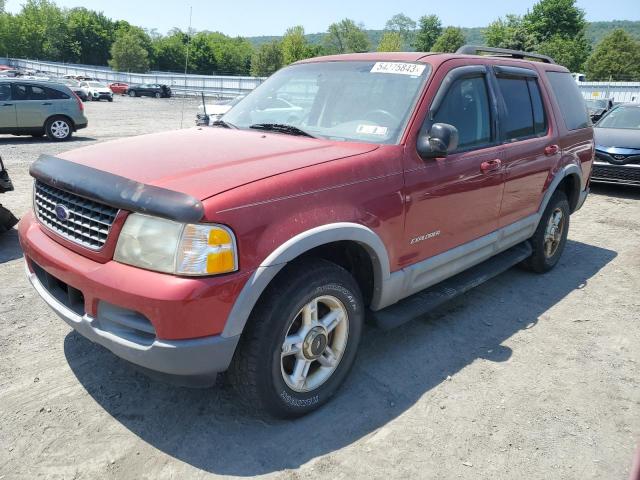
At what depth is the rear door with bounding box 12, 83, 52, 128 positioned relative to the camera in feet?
45.4

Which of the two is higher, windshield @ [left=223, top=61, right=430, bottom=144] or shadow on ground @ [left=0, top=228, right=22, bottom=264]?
windshield @ [left=223, top=61, right=430, bottom=144]

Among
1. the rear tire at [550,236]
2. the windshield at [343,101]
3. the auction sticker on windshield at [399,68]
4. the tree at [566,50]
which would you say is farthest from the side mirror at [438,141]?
the tree at [566,50]

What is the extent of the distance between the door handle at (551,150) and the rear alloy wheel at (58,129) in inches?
541

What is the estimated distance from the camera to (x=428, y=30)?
4331 inches

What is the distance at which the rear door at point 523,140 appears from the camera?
414cm

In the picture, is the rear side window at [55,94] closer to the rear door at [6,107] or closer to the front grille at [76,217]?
the rear door at [6,107]

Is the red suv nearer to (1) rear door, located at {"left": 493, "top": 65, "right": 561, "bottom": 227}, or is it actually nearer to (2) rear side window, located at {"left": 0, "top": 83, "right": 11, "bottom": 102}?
(1) rear door, located at {"left": 493, "top": 65, "right": 561, "bottom": 227}

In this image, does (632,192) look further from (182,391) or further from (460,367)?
(182,391)

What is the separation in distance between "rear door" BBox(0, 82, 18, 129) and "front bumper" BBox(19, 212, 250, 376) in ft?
43.9

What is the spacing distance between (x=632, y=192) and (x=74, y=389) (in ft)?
33.1

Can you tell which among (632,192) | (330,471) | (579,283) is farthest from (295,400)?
(632,192)

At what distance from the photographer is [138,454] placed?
2.60m

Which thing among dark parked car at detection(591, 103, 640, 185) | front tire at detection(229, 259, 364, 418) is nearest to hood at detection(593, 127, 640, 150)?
dark parked car at detection(591, 103, 640, 185)

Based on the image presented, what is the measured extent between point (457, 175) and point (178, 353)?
7.09 feet
